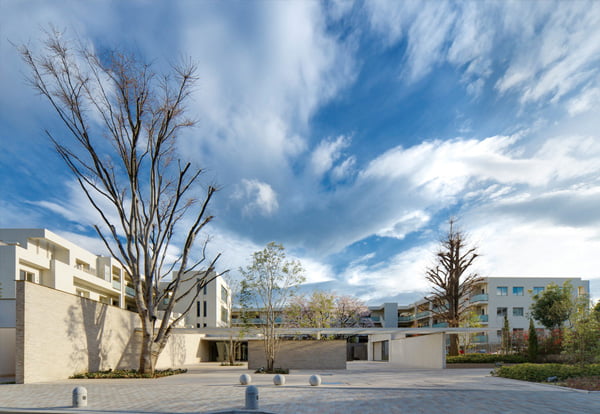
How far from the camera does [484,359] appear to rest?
2922cm

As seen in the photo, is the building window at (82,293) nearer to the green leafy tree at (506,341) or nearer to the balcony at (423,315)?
the green leafy tree at (506,341)

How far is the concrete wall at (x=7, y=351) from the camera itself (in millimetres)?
21266

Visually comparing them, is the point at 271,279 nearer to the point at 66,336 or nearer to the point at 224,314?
the point at 66,336

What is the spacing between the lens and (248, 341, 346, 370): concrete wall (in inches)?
1078

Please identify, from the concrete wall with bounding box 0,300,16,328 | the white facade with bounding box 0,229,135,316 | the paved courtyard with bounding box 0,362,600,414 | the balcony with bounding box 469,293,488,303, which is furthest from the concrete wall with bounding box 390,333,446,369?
the white facade with bounding box 0,229,135,316

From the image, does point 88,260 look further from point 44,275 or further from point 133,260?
point 133,260

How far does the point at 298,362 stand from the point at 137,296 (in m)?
10.6

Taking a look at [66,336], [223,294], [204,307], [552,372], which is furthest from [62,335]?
[223,294]

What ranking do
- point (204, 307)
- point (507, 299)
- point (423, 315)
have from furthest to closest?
point (423, 315), point (204, 307), point (507, 299)

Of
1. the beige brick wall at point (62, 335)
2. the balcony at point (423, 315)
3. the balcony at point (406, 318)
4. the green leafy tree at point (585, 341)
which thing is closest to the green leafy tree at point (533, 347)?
the green leafy tree at point (585, 341)

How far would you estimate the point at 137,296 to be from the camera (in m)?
21.9

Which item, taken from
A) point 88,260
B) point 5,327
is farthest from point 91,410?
point 88,260

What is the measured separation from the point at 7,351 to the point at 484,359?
26353 mm

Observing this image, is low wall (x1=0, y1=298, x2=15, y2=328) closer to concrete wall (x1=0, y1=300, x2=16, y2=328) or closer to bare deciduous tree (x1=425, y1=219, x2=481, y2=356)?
concrete wall (x1=0, y1=300, x2=16, y2=328)
